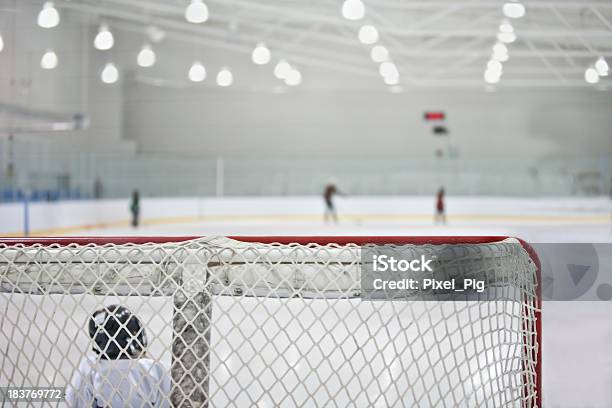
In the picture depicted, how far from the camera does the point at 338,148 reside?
2047cm

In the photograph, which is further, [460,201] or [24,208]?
[460,201]

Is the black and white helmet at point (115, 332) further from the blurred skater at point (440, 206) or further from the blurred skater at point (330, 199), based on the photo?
the blurred skater at point (440, 206)

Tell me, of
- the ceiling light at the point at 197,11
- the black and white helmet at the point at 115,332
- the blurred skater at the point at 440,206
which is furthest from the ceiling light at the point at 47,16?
the blurred skater at the point at 440,206

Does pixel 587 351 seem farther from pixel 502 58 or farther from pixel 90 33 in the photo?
pixel 90 33

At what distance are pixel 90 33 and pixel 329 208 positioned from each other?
751 centimetres

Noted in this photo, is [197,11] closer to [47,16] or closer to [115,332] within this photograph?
[47,16]

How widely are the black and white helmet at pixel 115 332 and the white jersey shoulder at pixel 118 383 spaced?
0.09 ft

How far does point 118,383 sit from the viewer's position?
179 cm

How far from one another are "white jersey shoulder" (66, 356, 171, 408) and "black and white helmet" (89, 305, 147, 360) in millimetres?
28

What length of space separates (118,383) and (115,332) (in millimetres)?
133

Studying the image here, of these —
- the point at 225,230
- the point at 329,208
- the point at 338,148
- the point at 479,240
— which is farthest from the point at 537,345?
the point at 338,148

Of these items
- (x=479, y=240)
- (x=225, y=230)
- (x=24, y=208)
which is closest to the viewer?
(x=479, y=240)

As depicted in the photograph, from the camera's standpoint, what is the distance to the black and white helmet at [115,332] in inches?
70.9

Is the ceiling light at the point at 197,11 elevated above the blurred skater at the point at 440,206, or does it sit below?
above
